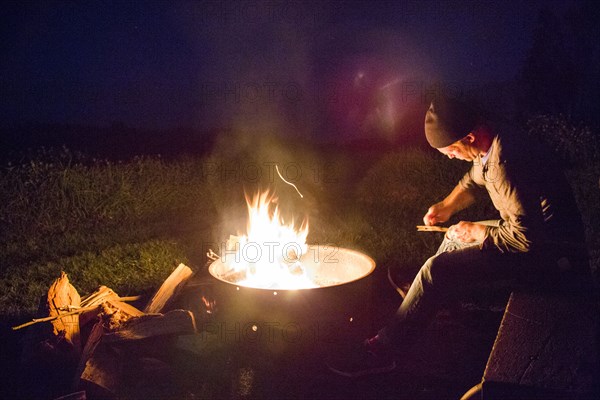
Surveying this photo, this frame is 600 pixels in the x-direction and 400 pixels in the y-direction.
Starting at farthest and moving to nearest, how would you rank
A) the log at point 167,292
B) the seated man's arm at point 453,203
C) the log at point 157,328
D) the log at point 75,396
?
the log at point 167,292 < the seated man's arm at point 453,203 < the log at point 157,328 < the log at point 75,396

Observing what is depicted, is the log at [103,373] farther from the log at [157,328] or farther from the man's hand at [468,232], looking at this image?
the man's hand at [468,232]

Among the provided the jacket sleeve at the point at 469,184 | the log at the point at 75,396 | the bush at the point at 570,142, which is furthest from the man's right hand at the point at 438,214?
the bush at the point at 570,142

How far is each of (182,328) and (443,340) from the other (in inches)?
89.9

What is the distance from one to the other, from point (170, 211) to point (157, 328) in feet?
20.5

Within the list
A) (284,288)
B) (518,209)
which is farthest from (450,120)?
(284,288)

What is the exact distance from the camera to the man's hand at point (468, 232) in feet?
11.8

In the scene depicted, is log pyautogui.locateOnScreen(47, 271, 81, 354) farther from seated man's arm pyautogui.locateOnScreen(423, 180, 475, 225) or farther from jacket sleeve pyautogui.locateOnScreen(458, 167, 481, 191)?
jacket sleeve pyautogui.locateOnScreen(458, 167, 481, 191)

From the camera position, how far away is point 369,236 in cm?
759

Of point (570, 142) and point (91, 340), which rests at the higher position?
point (570, 142)

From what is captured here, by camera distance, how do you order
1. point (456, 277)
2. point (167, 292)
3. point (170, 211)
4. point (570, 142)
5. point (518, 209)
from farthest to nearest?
point (570, 142) → point (170, 211) → point (167, 292) → point (456, 277) → point (518, 209)

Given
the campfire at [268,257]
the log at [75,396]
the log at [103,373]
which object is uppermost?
the campfire at [268,257]

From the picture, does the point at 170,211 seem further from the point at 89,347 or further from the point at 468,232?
the point at 468,232

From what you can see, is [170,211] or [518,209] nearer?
[518,209]

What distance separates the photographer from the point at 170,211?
10.0 meters
